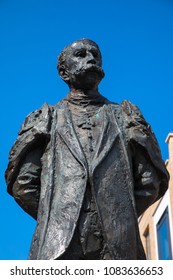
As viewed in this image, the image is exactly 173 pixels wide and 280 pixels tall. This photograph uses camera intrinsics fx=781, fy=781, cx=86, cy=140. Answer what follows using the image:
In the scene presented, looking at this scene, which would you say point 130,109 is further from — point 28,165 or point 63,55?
point 28,165

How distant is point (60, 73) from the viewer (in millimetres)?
6773

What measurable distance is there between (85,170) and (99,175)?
12 centimetres

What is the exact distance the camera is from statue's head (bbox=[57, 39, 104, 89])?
651 cm

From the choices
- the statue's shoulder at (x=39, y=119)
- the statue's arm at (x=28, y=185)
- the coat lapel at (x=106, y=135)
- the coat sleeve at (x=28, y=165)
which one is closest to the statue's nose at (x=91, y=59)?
the coat lapel at (x=106, y=135)

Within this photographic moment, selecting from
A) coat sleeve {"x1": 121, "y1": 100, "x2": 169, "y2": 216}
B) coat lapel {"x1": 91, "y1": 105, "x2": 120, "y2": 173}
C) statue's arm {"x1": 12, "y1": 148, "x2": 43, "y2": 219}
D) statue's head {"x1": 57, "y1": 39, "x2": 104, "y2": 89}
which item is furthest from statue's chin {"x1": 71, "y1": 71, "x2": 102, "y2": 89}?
statue's arm {"x1": 12, "y1": 148, "x2": 43, "y2": 219}

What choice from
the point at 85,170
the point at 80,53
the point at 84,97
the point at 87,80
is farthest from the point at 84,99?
the point at 85,170

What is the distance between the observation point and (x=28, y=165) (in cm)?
622

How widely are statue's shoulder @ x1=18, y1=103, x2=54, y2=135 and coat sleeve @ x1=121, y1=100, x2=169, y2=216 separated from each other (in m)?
0.64

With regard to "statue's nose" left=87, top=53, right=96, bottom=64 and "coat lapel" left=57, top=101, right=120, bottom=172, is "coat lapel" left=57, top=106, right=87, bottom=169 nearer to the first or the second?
"coat lapel" left=57, top=101, right=120, bottom=172

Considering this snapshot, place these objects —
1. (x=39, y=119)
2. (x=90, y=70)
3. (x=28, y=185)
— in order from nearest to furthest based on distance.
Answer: (x=28, y=185)
(x=39, y=119)
(x=90, y=70)

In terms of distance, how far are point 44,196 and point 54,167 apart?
0.85 ft

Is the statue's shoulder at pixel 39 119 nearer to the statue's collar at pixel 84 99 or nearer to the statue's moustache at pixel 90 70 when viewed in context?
the statue's collar at pixel 84 99
